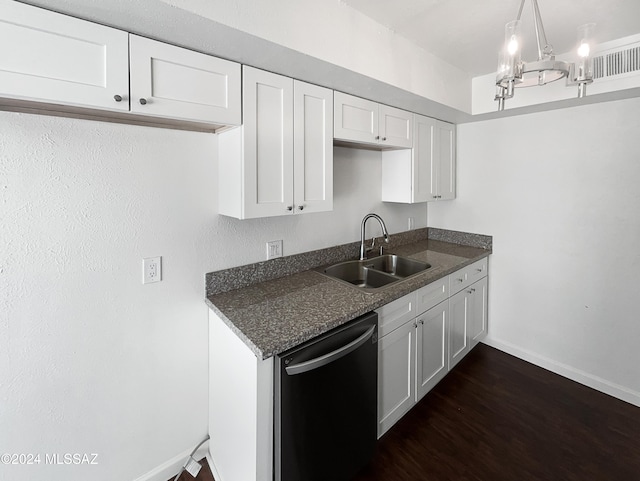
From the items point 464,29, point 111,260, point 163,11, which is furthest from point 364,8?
point 111,260

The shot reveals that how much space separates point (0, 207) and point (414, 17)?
2.06m

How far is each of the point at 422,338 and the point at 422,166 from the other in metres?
1.35

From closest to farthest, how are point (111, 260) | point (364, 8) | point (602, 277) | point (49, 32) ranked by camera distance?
point (49, 32), point (111, 260), point (364, 8), point (602, 277)

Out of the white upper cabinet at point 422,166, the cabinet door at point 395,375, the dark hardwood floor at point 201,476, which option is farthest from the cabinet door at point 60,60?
the white upper cabinet at point 422,166

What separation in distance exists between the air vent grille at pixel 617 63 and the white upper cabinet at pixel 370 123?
115 cm

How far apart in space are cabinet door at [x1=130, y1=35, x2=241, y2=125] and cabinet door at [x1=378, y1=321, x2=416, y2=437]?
1403 millimetres

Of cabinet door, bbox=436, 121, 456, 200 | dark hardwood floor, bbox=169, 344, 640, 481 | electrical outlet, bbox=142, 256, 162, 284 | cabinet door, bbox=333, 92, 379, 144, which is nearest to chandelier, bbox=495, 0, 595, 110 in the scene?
cabinet door, bbox=333, 92, 379, 144

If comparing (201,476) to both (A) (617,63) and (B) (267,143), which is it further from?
(A) (617,63)

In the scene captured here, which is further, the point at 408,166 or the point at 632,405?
the point at 408,166

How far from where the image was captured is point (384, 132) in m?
2.09

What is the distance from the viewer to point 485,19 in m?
1.68

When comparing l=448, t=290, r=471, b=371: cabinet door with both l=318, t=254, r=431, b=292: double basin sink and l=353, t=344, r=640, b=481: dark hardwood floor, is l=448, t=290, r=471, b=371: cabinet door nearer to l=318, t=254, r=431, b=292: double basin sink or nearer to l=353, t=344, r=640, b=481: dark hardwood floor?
l=353, t=344, r=640, b=481: dark hardwood floor

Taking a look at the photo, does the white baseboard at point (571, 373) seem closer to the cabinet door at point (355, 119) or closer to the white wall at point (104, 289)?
the cabinet door at point (355, 119)

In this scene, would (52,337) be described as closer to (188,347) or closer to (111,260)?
(111,260)
